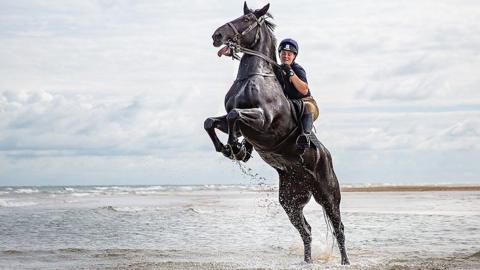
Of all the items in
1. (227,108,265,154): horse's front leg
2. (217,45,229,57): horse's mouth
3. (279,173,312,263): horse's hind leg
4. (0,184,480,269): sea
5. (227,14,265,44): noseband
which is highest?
(227,14,265,44): noseband

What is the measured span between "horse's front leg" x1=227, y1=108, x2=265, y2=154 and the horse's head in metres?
0.95

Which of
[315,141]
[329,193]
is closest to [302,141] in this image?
[315,141]

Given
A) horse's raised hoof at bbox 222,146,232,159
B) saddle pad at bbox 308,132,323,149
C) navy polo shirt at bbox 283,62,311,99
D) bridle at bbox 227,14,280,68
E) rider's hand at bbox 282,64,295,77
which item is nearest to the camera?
horse's raised hoof at bbox 222,146,232,159

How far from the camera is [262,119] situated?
8539 mm

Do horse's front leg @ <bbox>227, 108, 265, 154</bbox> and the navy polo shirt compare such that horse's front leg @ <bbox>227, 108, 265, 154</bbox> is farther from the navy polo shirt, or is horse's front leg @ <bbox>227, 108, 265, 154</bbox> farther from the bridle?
the navy polo shirt

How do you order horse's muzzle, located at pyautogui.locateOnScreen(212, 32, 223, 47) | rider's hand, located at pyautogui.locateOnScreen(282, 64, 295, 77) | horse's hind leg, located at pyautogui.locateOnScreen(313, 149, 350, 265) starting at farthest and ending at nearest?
horse's hind leg, located at pyautogui.locateOnScreen(313, 149, 350, 265)
rider's hand, located at pyautogui.locateOnScreen(282, 64, 295, 77)
horse's muzzle, located at pyautogui.locateOnScreen(212, 32, 223, 47)

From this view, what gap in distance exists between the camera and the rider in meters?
9.38

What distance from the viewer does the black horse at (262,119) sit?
8.39 metres

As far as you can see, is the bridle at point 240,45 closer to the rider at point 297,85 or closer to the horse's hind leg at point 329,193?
the rider at point 297,85

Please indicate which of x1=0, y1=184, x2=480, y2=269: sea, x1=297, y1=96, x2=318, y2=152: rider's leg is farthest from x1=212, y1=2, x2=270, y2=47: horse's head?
x1=0, y1=184, x2=480, y2=269: sea

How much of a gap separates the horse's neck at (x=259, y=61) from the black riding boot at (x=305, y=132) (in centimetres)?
76

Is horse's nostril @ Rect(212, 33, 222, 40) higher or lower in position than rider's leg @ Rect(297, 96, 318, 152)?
higher

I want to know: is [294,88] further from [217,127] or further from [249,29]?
[217,127]

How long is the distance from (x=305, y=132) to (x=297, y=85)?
0.65 meters
